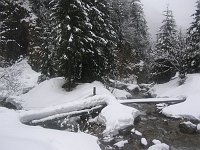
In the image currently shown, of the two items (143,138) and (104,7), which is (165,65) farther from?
(143,138)

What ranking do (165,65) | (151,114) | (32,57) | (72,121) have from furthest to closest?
(32,57)
(165,65)
(151,114)
(72,121)

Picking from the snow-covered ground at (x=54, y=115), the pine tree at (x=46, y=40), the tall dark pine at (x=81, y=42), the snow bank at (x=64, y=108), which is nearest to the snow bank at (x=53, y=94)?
the snow-covered ground at (x=54, y=115)

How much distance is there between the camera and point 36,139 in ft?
→ 31.5

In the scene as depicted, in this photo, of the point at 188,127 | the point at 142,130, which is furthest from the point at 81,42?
the point at 188,127

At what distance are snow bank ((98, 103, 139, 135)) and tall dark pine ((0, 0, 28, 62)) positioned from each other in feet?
89.5

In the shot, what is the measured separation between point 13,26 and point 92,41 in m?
22.1

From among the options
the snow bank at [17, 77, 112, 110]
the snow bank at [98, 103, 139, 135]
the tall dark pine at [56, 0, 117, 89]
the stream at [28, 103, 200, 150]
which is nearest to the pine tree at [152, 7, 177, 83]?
the tall dark pine at [56, 0, 117, 89]

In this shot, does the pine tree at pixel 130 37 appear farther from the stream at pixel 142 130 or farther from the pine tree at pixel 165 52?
the stream at pixel 142 130

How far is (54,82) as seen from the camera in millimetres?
25188

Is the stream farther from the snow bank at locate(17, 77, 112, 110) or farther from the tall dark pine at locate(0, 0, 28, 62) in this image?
the tall dark pine at locate(0, 0, 28, 62)

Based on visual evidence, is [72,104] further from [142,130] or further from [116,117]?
[142,130]

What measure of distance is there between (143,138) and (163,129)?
2.47 meters

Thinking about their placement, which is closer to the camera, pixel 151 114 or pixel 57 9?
pixel 151 114

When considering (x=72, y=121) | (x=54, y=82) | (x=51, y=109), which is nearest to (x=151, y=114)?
(x=72, y=121)
